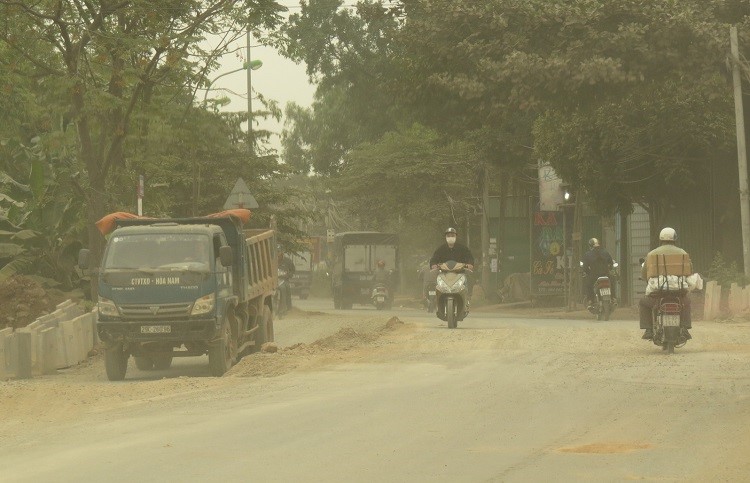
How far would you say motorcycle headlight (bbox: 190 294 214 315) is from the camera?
17953mm

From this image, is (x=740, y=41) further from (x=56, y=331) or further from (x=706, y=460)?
(x=706, y=460)

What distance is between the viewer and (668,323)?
18422mm

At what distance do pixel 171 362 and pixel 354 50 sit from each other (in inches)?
1595

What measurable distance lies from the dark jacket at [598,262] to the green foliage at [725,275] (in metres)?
2.39

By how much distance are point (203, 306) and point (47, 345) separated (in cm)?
285

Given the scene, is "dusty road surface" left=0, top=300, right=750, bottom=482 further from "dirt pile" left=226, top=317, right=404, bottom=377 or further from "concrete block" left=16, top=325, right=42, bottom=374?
"concrete block" left=16, top=325, right=42, bottom=374

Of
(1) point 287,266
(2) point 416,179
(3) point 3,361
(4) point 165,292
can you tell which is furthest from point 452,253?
(2) point 416,179

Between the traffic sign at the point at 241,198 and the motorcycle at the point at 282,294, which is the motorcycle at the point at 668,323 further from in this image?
the motorcycle at the point at 282,294

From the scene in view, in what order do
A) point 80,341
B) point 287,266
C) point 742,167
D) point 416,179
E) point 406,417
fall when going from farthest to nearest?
point 416,179 < point 287,266 < point 742,167 < point 80,341 < point 406,417

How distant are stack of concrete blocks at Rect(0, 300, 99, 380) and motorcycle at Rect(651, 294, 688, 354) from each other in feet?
27.9

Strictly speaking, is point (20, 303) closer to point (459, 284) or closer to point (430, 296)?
point (459, 284)

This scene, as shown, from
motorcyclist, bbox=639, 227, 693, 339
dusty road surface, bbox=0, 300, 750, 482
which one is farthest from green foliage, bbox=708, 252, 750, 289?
motorcyclist, bbox=639, 227, 693, 339

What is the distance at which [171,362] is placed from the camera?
21.5m

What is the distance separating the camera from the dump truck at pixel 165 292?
58.8 ft
